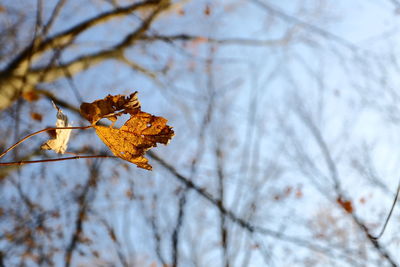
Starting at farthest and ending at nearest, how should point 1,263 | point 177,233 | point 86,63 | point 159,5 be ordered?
point 159,5 < point 86,63 < point 1,263 < point 177,233

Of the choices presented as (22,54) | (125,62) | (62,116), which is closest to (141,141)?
(62,116)

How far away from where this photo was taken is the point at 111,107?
121cm

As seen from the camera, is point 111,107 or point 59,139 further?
point 59,139

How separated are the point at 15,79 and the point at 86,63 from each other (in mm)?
967

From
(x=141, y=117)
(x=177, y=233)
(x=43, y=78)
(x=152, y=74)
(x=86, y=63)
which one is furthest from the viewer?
(x=152, y=74)

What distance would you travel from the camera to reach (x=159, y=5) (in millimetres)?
4410

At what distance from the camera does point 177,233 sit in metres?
3.14

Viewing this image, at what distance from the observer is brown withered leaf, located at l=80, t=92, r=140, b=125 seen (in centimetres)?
118

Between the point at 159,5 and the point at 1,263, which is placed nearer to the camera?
the point at 1,263

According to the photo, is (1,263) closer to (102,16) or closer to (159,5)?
(102,16)

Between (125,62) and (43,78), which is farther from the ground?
(125,62)

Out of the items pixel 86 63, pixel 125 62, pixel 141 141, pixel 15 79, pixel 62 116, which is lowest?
pixel 141 141

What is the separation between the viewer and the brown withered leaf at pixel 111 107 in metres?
1.18

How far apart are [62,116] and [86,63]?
9.76ft
